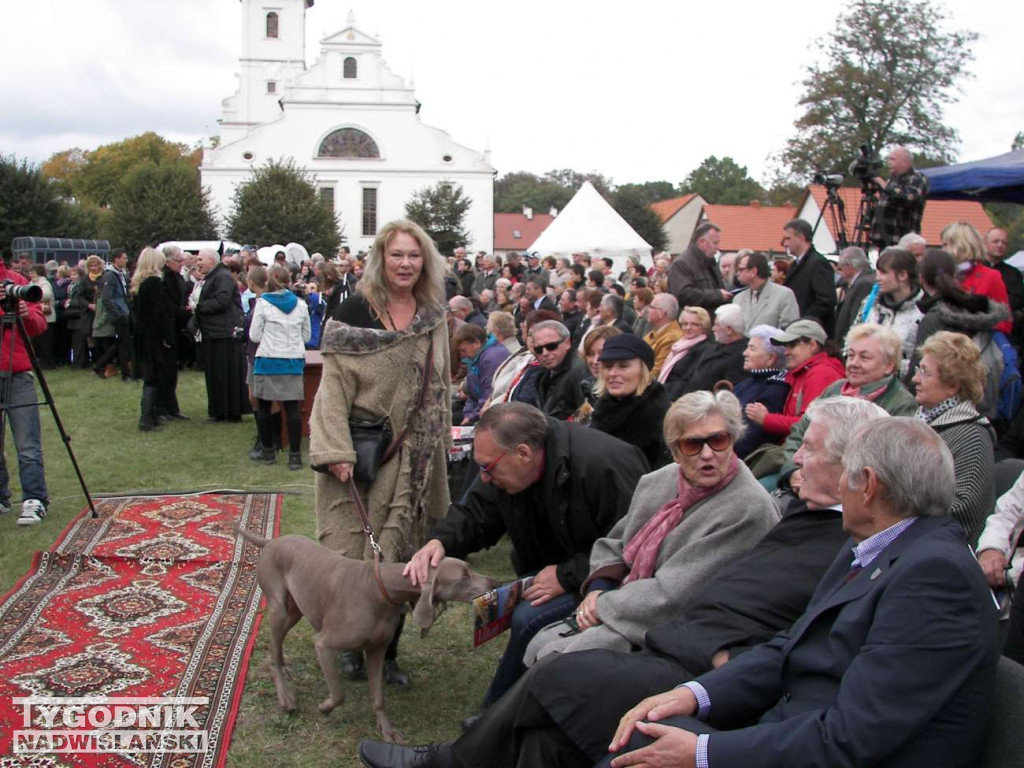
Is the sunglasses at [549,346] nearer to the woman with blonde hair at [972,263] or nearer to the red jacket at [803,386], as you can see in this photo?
the red jacket at [803,386]

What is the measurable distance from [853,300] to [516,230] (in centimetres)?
6260

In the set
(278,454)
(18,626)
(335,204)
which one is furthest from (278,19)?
(18,626)

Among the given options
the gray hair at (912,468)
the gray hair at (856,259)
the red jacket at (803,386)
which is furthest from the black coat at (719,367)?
A: the gray hair at (912,468)

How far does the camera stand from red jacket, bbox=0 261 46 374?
6.52m

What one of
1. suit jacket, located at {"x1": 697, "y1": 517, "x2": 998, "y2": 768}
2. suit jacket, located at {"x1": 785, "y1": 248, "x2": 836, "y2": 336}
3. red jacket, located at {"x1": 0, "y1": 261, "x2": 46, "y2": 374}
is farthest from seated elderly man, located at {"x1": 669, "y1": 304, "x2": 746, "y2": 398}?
red jacket, located at {"x1": 0, "y1": 261, "x2": 46, "y2": 374}

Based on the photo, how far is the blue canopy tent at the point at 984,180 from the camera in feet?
28.8

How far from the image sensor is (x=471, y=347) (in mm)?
8234

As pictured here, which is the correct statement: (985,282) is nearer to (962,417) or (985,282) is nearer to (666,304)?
(666,304)

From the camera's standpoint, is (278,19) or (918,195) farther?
(278,19)

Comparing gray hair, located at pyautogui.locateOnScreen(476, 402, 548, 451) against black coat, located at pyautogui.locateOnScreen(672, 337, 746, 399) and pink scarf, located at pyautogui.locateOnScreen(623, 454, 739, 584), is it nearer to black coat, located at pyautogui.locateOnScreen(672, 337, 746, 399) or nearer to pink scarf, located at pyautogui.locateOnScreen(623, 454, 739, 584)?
pink scarf, located at pyautogui.locateOnScreen(623, 454, 739, 584)

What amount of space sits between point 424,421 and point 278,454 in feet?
18.0

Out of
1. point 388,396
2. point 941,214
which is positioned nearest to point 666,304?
point 388,396

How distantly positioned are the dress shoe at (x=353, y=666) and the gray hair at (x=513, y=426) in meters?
1.38

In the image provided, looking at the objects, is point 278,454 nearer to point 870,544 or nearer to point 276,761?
point 276,761
